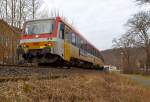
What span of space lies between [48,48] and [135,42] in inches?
1717

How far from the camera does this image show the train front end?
16.2 m

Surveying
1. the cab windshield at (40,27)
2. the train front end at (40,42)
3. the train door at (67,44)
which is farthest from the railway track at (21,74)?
the train door at (67,44)

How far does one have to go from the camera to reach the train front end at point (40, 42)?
1616 centimetres

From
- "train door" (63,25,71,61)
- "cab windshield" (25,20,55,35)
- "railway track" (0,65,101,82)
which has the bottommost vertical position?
"railway track" (0,65,101,82)

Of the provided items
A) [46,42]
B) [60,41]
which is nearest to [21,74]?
[46,42]

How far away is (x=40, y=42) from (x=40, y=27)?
1.26m

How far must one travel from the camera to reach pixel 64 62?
1795cm

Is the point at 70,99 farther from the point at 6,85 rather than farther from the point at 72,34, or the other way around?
the point at 72,34

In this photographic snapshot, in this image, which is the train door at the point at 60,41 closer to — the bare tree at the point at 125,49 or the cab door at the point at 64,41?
the cab door at the point at 64,41

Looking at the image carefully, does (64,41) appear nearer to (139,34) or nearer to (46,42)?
(46,42)

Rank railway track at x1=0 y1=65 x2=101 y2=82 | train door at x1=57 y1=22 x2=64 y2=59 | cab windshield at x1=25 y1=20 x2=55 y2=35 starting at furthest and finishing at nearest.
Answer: cab windshield at x1=25 y1=20 x2=55 y2=35
train door at x1=57 y1=22 x2=64 y2=59
railway track at x1=0 y1=65 x2=101 y2=82

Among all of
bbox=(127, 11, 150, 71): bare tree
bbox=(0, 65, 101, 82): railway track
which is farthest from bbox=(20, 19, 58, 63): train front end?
bbox=(127, 11, 150, 71): bare tree

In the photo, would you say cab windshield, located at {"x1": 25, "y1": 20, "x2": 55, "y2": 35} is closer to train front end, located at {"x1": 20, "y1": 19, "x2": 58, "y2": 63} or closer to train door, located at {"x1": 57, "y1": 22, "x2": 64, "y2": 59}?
train front end, located at {"x1": 20, "y1": 19, "x2": 58, "y2": 63}

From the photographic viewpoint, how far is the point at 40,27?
17188 mm
